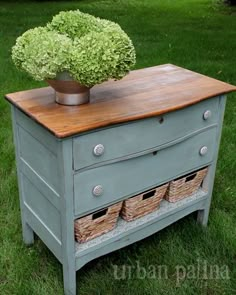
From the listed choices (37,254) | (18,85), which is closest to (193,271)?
(37,254)

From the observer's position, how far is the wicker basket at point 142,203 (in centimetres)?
184

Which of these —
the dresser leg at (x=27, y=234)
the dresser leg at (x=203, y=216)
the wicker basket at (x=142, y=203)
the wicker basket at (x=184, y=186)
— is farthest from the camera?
the dresser leg at (x=203, y=216)

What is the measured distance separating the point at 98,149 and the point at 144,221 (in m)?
0.52

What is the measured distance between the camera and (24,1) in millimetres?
9023

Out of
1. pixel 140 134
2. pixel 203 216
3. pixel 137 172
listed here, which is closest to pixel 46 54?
pixel 140 134

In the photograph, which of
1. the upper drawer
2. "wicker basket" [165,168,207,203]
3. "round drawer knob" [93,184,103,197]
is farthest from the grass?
the upper drawer

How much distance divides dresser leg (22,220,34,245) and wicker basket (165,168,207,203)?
690mm

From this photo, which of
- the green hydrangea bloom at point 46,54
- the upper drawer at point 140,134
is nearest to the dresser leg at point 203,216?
the upper drawer at point 140,134

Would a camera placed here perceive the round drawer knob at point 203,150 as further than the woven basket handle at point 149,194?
Yes

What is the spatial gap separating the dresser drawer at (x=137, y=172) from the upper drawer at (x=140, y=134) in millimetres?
49

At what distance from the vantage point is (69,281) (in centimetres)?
179

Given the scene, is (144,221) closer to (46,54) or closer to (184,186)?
(184,186)

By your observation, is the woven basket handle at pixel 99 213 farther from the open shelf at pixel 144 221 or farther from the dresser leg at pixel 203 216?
the dresser leg at pixel 203 216

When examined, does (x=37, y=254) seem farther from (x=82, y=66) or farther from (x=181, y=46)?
(x=181, y=46)
